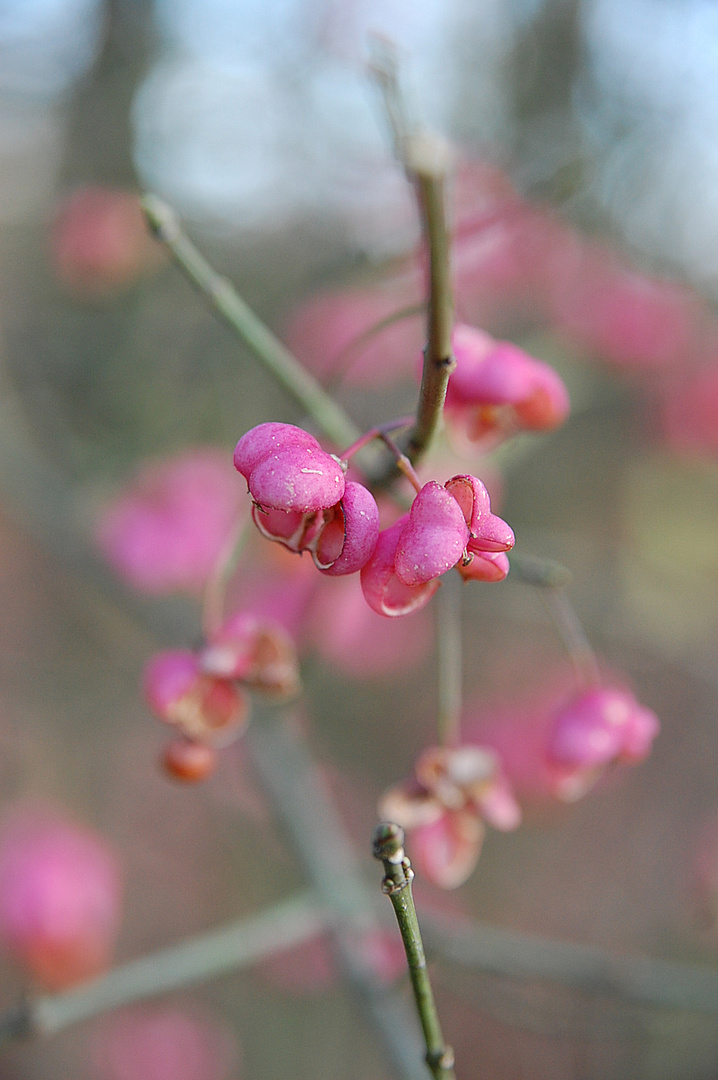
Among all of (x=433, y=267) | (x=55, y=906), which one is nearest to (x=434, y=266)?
(x=433, y=267)

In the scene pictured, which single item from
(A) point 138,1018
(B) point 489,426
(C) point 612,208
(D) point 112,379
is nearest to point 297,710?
(A) point 138,1018

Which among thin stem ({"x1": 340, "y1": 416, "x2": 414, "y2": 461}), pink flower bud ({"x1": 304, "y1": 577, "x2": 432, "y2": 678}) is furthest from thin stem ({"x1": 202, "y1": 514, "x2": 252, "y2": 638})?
pink flower bud ({"x1": 304, "y1": 577, "x2": 432, "y2": 678})

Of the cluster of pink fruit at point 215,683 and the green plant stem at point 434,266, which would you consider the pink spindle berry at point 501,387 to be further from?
the cluster of pink fruit at point 215,683

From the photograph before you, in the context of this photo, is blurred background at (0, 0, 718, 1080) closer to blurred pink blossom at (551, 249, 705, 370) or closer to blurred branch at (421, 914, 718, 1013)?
blurred pink blossom at (551, 249, 705, 370)

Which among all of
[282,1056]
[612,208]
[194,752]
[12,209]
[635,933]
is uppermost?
[12,209]

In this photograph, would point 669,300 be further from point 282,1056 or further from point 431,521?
point 282,1056

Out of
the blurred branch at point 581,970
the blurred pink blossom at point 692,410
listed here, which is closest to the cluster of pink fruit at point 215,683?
the blurred branch at point 581,970
